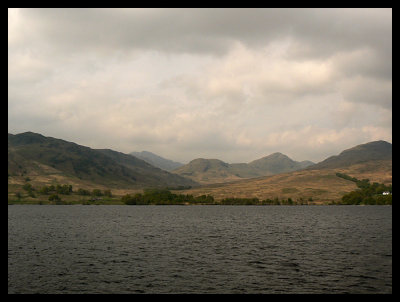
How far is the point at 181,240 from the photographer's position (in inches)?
4006

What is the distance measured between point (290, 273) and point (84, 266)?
37739 millimetres
